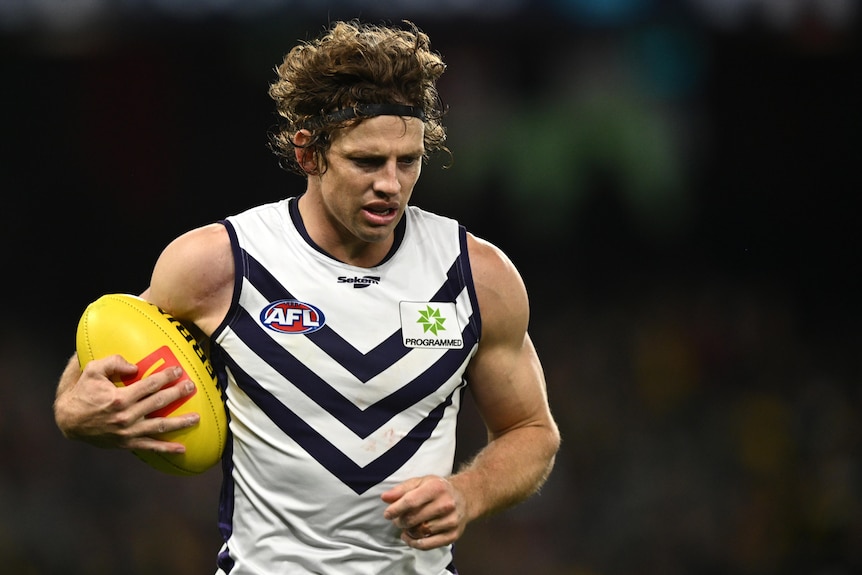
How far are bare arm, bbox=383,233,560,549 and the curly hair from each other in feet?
1.75

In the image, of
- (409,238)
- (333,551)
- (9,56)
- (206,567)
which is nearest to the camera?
(333,551)

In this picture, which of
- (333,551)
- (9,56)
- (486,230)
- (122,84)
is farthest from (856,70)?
(333,551)

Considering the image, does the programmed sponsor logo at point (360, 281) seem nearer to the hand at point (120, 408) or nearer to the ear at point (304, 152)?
the ear at point (304, 152)

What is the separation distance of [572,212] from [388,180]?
5455mm

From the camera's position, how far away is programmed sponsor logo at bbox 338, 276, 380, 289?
3.49 metres

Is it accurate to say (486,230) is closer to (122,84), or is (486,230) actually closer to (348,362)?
(122,84)

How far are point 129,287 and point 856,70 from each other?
220 inches

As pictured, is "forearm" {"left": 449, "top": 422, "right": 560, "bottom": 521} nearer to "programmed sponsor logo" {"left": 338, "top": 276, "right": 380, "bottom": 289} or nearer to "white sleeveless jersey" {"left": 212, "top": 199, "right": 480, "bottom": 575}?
"white sleeveless jersey" {"left": 212, "top": 199, "right": 480, "bottom": 575}

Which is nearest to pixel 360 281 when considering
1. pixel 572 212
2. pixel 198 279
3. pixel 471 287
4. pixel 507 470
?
pixel 471 287

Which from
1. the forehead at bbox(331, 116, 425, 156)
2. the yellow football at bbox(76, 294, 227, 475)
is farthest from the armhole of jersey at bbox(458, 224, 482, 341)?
the yellow football at bbox(76, 294, 227, 475)

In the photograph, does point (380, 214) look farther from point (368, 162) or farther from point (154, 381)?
point (154, 381)

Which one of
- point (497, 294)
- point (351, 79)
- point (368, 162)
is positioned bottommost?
point (497, 294)

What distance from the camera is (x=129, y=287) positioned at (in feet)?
28.2

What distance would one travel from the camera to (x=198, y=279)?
11.2ft
